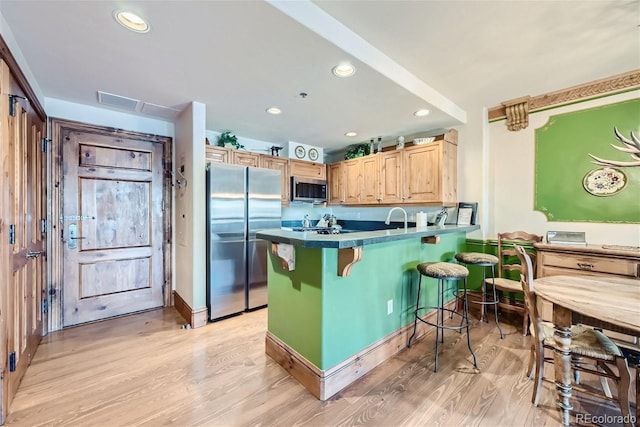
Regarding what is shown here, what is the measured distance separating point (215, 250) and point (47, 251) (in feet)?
5.54

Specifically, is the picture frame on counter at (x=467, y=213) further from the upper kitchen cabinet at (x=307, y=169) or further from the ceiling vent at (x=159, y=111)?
the ceiling vent at (x=159, y=111)

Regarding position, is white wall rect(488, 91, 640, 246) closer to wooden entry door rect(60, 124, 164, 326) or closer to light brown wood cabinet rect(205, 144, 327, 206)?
light brown wood cabinet rect(205, 144, 327, 206)

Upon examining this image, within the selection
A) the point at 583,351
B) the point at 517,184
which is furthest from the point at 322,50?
the point at 517,184

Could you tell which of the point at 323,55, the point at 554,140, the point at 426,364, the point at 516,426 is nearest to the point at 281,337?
the point at 426,364

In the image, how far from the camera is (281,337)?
2.16 metres

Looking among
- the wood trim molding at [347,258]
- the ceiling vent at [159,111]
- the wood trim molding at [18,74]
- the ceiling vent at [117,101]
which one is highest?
the ceiling vent at [159,111]

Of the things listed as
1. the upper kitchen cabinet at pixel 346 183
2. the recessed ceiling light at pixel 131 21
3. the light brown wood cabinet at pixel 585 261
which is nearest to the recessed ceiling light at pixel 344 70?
the recessed ceiling light at pixel 131 21

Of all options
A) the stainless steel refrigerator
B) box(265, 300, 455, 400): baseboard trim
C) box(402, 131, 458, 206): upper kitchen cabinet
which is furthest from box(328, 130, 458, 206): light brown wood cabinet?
box(265, 300, 455, 400): baseboard trim

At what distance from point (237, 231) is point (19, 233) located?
174 centimetres

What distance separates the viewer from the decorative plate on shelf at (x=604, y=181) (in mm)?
2629

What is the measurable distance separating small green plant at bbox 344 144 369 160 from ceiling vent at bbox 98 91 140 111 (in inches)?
122

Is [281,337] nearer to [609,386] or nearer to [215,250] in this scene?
[215,250]

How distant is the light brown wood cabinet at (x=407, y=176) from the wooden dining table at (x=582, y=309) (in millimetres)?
1785

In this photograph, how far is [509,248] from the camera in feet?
10.5
